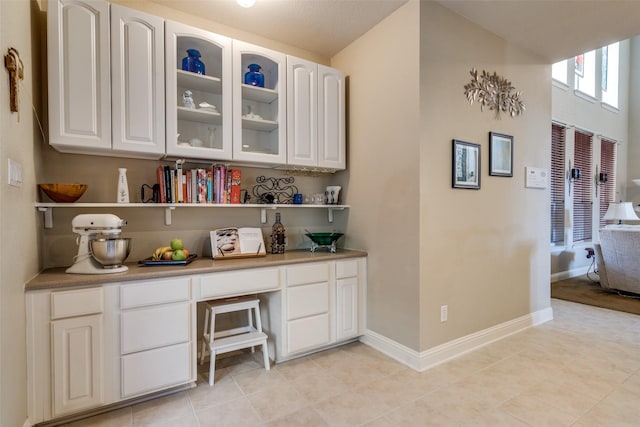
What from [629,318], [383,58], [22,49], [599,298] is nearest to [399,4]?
[383,58]

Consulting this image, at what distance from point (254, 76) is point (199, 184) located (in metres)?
1.00

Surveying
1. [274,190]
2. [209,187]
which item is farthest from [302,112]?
[209,187]

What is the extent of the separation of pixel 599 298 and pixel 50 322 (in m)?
5.72

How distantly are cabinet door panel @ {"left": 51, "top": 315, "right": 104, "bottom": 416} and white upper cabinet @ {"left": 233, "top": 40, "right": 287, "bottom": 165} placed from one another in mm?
1498

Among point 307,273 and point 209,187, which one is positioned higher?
point 209,187

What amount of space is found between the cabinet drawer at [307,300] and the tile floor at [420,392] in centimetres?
40

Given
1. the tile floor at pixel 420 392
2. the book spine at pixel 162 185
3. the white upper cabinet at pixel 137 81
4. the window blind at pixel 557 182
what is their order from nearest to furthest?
the tile floor at pixel 420 392, the white upper cabinet at pixel 137 81, the book spine at pixel 162 185, the window blind at pixel 557 182

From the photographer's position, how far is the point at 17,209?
5.23 feet

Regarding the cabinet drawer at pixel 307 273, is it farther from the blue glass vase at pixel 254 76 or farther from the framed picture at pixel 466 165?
the blue glass vase at pixel 254 76

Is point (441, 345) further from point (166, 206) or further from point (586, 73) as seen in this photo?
point (586, 73)

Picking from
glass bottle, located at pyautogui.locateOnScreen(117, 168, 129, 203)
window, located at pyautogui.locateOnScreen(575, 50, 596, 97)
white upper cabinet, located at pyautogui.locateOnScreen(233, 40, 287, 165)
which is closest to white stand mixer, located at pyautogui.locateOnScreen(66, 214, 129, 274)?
glass bottle, located at pyautogui.locateOnScreen(117, 168, 129, 203)

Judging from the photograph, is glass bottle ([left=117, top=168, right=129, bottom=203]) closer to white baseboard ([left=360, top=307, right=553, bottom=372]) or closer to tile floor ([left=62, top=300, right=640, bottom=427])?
tile floor ([left=62, top=300, right=640, bottom=427])

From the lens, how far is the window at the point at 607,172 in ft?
20.6

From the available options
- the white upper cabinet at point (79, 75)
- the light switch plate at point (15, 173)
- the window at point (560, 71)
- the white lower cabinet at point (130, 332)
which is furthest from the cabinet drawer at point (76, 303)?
the window at point (560, 71)
